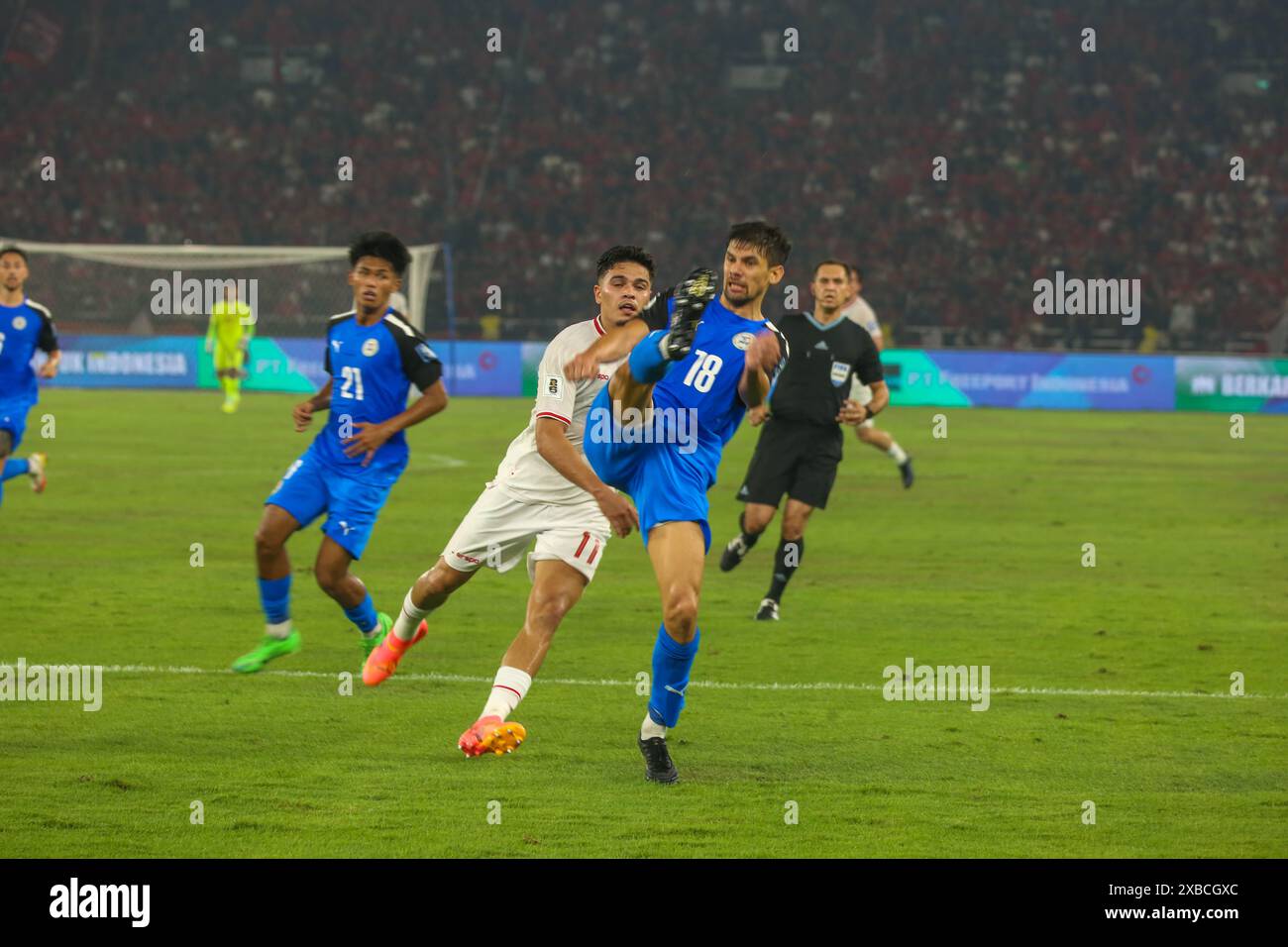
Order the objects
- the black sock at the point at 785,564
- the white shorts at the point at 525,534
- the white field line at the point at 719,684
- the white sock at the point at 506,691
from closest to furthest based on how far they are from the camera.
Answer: the white sock at the point at 506,691 < the white shorts at the point at 525,534 < the white field line at the point at 719,684 < the black sock at the point at 785,564

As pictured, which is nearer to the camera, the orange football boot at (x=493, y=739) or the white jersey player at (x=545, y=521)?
the orange football boot at (x=493, y=739)

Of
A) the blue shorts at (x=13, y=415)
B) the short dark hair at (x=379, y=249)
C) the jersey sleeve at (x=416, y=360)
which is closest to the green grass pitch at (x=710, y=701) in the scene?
the blue shorts at (x=13, y=415)

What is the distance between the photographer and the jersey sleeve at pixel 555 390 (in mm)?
7129

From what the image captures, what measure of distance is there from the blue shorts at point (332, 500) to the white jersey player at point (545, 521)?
2.46ft

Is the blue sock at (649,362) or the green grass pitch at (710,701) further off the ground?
the blue sock at (649,362)

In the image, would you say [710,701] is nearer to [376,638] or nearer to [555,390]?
[376,638]

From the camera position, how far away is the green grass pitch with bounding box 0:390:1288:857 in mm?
6211

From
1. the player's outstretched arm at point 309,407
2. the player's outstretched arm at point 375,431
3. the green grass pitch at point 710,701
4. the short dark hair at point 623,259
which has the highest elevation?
the short dark hair at point 623,259

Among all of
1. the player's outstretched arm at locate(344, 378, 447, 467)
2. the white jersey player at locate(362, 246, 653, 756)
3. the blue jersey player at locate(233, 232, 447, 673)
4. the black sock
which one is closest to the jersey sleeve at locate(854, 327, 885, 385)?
the black sock

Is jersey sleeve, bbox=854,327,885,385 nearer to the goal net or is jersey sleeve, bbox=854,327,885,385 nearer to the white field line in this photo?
the white field line

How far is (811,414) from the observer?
1195 centimetres

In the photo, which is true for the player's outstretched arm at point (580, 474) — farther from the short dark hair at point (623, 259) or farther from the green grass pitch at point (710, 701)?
the green grass pitch at point (710, 701)

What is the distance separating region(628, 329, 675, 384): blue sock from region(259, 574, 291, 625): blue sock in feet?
10.0

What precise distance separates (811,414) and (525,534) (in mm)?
4506
